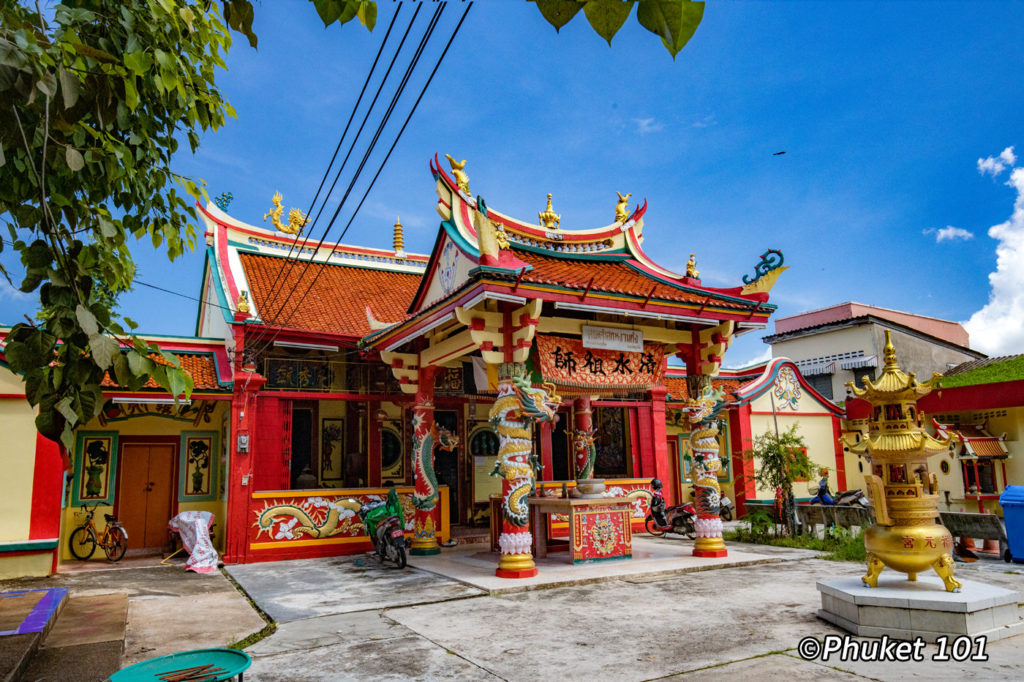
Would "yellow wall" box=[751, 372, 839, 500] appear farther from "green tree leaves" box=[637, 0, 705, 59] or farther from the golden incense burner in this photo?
"green tree leaves" box=[637, 0, 705, 59]

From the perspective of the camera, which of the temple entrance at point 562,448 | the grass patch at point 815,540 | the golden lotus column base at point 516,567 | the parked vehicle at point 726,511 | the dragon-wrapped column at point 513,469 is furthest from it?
the temple entrance at point 562,448

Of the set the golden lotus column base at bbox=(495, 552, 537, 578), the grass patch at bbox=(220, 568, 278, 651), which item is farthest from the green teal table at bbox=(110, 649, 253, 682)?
the golden lotus column base at bbox=(495, 552, 537, 578)

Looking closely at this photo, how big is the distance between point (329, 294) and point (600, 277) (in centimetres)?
654

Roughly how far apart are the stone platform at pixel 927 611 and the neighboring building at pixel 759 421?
10.1 meters

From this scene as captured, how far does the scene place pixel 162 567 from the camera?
10.2m

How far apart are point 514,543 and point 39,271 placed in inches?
268

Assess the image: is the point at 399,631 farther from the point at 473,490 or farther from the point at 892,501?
the point at 473,490

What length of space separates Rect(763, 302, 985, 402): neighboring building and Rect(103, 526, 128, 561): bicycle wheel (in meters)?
19.5

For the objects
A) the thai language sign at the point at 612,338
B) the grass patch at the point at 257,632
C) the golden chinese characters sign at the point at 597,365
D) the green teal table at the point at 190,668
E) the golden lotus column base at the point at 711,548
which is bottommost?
the grass patch at the point at 257,632

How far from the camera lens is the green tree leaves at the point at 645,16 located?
4.35 feet

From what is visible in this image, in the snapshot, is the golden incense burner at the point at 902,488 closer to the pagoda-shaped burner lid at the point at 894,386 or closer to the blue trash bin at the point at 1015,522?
the pagoda-shaped burner lid at the point at 894,386

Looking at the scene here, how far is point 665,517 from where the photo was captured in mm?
12852

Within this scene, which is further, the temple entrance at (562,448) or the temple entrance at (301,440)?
the temple entrance at (562,448)

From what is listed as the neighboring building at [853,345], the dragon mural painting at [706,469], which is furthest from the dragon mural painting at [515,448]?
the neighboring building at [853,345]
